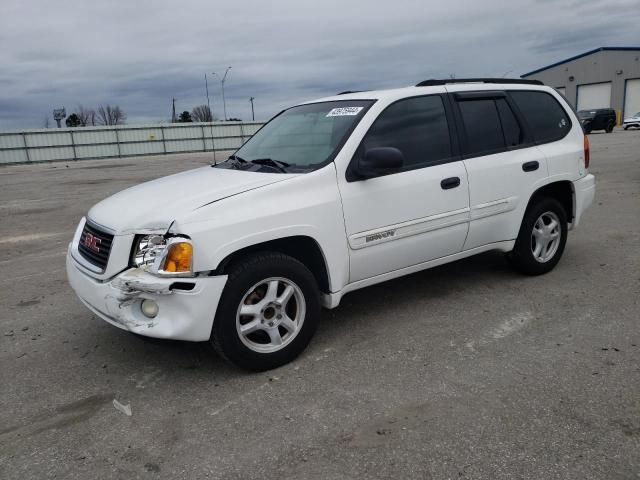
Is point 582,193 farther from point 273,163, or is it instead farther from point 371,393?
point 371,393

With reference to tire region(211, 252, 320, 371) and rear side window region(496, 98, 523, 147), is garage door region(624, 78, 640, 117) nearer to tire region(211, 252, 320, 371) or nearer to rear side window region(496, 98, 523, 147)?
rear side window region(496, 98, 523, 147)

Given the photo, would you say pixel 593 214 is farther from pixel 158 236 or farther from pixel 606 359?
pixel 158 236

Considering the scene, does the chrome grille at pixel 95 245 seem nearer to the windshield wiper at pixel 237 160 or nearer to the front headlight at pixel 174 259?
the front headlight at pixel 174 259

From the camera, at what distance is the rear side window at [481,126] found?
4375 millimetres

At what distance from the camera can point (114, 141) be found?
41031 millimetres

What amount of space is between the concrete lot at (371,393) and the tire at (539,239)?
0.58 feet

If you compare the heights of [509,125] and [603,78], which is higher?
[603,78]

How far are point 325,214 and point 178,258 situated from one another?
100 cm

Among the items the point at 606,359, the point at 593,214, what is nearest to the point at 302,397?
the point at 606,359

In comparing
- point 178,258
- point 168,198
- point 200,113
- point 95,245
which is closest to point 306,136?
point 168,198

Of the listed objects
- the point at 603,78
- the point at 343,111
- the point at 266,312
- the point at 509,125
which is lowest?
the point at 266,312

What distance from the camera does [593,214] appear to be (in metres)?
8.02

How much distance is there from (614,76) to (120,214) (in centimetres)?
5598

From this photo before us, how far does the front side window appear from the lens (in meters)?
3.92
